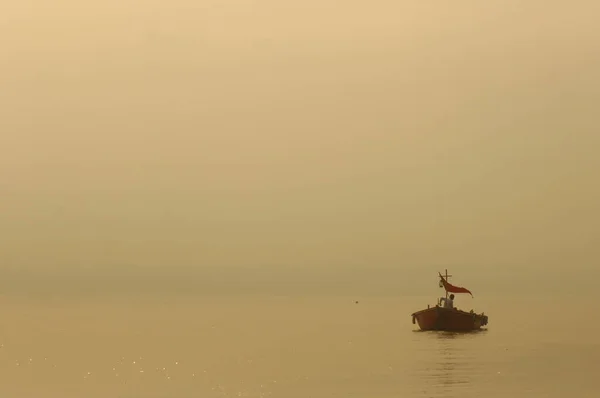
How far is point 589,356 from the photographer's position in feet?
299

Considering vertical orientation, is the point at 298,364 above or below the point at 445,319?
below

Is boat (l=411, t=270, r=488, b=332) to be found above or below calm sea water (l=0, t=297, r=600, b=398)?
above

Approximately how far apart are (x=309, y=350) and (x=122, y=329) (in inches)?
1937

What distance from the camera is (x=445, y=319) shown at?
359 feet

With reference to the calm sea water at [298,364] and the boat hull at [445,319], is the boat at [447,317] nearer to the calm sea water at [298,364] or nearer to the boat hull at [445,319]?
the boat hull at [445,319]

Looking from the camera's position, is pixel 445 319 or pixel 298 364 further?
pixel 445 319

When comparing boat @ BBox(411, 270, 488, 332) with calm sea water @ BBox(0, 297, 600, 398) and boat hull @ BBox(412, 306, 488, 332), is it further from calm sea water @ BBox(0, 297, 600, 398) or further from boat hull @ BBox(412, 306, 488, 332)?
calm sea water @ BBox(0, 297, 600, 398)

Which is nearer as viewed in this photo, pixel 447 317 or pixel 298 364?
pixel 298 364

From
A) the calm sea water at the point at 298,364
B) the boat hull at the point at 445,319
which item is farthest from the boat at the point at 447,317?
the calm sea water at the point at 298,364

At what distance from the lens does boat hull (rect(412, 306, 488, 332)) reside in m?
109

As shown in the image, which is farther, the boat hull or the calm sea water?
the boat hull

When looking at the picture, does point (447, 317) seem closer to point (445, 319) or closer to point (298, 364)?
point (445, 319)

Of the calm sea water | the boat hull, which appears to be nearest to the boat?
the boat hull

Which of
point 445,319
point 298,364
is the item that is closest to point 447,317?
point 445,319
